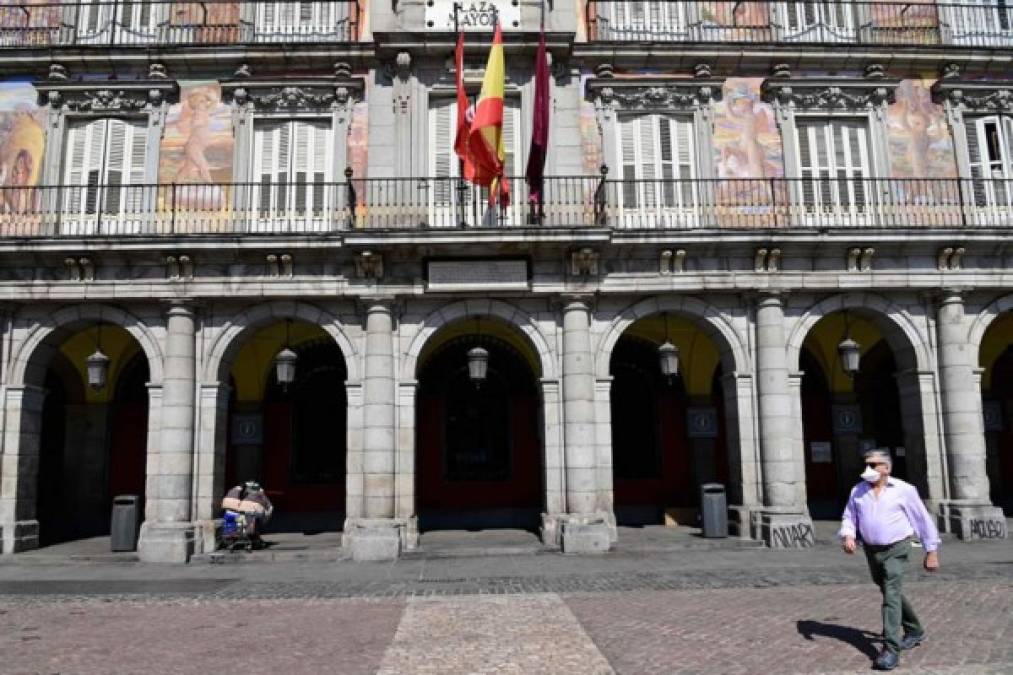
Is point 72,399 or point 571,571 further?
point 72,399

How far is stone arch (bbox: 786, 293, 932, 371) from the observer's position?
14070 millimetres

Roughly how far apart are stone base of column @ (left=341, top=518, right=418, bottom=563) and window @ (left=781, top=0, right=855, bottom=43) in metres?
12.6

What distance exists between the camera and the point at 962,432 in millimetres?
13789

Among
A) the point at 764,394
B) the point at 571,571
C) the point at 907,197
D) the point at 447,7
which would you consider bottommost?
the point at 571,571

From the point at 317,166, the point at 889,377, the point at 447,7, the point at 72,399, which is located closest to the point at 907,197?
the point at 889,377

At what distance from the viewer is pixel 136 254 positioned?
13.4 m

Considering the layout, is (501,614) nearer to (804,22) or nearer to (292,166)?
(292,166)

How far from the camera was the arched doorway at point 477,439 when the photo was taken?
1675 cm

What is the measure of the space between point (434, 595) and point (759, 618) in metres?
3.89

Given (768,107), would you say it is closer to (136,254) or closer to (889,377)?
(889,377)

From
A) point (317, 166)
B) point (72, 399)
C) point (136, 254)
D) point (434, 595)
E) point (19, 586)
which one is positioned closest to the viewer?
point (434, 595)

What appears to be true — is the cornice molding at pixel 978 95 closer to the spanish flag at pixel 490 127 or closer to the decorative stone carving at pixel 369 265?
the spanish flag at pixel 490 127

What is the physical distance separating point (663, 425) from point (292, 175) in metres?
9.81

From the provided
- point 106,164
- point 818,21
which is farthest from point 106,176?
point 818,21
